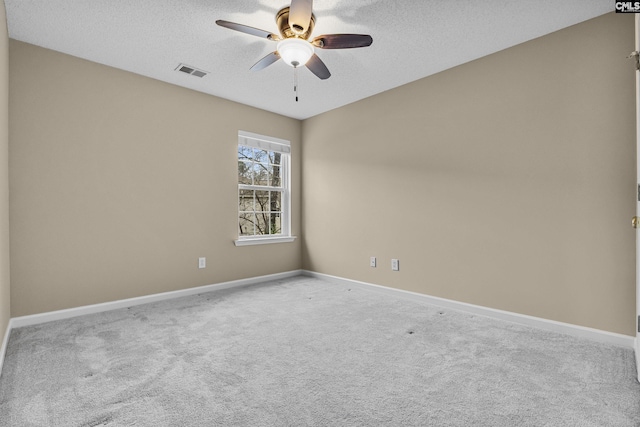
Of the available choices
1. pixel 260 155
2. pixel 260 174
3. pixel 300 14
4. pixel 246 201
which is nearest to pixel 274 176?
pixel 260 174

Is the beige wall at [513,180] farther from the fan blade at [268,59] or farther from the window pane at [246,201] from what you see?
the fan blade at [268,59]

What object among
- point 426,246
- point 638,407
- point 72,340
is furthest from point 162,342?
point 638,407

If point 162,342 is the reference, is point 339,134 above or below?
above

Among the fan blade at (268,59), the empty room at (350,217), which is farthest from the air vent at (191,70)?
the fan blade at (268,59)

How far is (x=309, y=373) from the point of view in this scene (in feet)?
6.25

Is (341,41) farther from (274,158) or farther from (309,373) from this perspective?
(274,158)

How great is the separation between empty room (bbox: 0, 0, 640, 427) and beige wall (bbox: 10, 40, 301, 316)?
0.02 meters

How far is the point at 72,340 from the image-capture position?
2387mm

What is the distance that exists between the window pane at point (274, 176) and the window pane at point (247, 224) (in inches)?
23.3

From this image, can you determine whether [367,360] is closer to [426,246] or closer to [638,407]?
[638,407]

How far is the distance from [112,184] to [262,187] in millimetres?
1846

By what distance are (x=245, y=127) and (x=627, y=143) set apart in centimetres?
383

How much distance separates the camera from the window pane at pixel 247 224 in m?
4.33

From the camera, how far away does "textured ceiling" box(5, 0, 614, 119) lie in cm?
225
